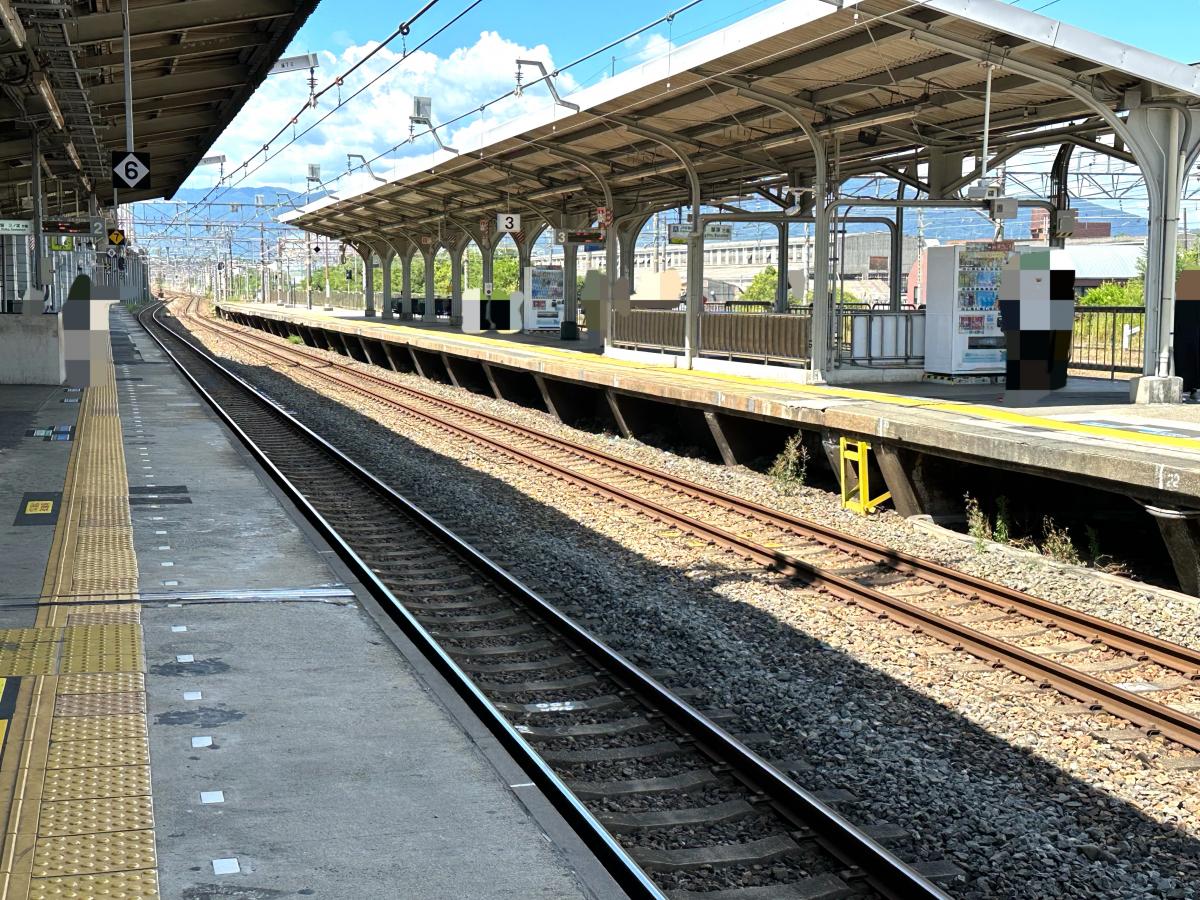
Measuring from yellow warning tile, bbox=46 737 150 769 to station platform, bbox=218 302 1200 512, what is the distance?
7548 mm

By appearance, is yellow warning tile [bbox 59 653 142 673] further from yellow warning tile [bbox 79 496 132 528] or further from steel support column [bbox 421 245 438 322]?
steel support column [bbox 421 245 438 322]

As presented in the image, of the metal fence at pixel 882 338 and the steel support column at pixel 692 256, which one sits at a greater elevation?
the steel support column at pixel 692 256

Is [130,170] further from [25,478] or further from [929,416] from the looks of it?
[929,416]

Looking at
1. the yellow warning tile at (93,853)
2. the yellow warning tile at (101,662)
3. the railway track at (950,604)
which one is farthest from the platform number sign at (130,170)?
the yellow warning tile at (93,853)

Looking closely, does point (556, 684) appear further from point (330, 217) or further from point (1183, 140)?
point (330, 217)

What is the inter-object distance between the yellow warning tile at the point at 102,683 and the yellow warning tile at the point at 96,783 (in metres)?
1.14

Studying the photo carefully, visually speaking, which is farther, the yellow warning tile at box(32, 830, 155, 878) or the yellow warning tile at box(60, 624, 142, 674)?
the yellow warning tile at box(60, 624, 142, 674)

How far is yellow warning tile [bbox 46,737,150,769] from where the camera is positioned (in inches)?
208

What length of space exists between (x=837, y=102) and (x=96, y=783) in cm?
1569

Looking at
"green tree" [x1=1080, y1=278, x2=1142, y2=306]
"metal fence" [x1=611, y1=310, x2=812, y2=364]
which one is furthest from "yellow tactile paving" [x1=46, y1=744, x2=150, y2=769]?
"green tree" [x1=1080, y1=278, x2=1142, y2=306]

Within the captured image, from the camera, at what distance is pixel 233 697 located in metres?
6.34

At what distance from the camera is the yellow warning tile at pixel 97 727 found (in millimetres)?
5625

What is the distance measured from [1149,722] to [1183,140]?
413 inches

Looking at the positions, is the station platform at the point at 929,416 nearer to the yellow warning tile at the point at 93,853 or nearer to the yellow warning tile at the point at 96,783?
the yellow warning tile at the point at 96,783
